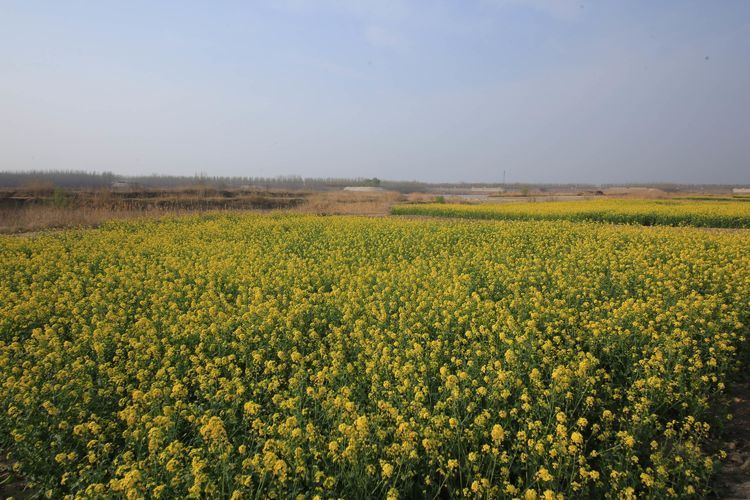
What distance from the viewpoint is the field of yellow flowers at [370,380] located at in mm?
3178

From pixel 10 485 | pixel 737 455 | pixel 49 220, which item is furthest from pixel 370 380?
pixel 49 220

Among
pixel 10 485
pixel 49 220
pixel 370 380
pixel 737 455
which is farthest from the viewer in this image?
pixel 49 220

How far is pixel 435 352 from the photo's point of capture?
484cm

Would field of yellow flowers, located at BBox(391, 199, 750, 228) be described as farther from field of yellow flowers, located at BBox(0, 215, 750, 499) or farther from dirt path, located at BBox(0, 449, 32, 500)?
dirt path, located at BBox(0, 449, 32, 500)

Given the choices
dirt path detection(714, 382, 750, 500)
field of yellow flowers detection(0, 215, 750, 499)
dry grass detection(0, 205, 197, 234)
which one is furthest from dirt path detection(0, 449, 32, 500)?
dry grass detection(0, 205, 197, 234)

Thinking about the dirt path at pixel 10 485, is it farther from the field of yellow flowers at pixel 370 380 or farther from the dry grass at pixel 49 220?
the dry grass at pixel 49 220

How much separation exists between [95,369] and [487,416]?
180 inches

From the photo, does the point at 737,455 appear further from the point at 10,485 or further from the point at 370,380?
the point at 10,485

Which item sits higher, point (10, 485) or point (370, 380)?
point (370, 380)

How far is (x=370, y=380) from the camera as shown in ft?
15.1

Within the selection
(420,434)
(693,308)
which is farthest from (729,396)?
(420,434)

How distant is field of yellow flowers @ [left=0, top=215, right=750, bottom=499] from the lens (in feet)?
10.4

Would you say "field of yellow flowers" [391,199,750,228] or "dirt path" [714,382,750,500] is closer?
"dirt path" [714,382,750,500]

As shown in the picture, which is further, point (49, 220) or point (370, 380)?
point (49, 220)
